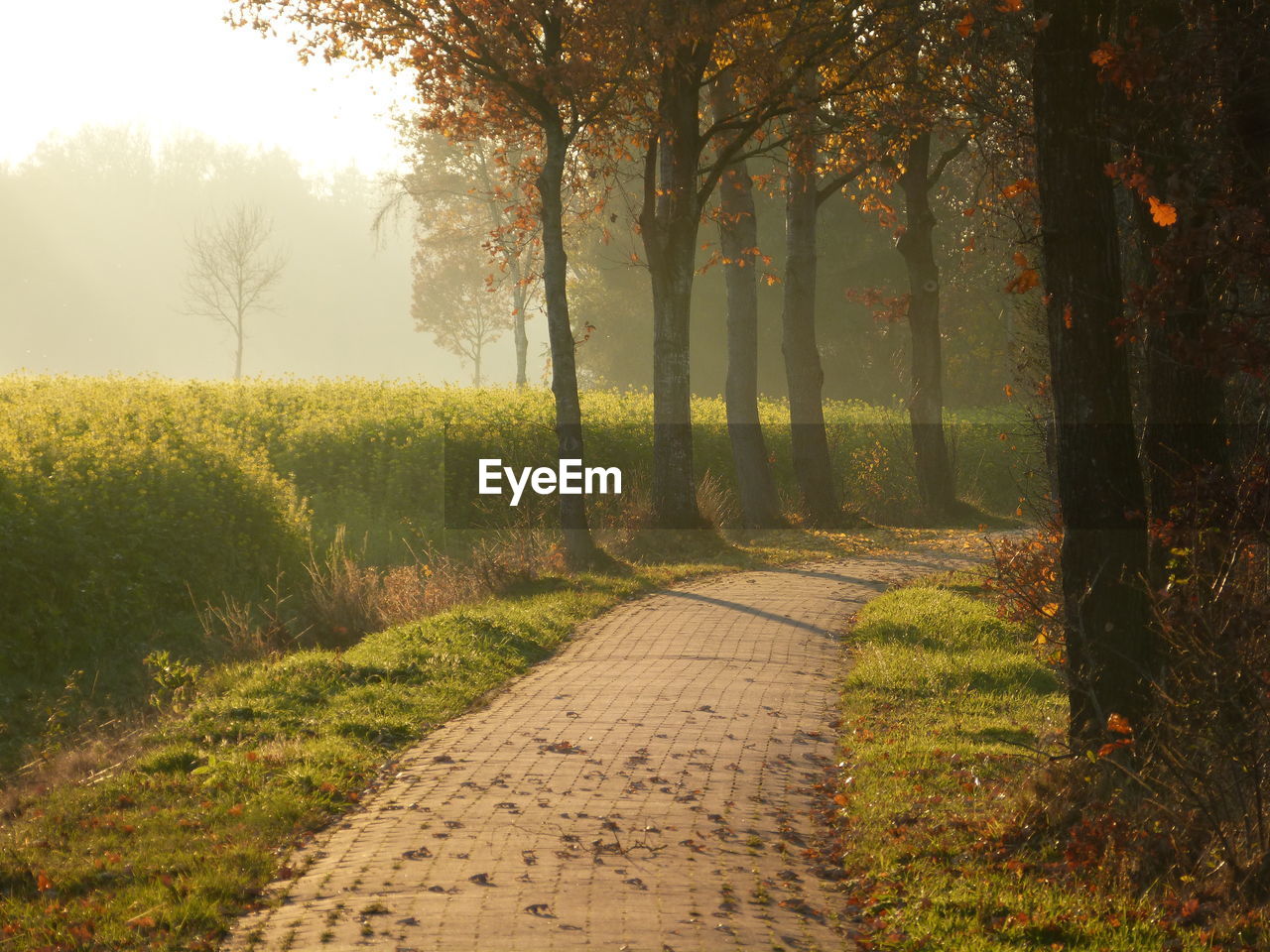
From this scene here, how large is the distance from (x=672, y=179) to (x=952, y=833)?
1341cm

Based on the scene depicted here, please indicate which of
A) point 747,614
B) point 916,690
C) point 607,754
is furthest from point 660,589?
point 607,754

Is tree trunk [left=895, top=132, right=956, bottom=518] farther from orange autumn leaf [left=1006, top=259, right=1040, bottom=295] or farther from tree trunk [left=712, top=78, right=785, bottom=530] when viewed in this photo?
orange autumn leaf [left=1006, top=259, right=1040, bottom=295]

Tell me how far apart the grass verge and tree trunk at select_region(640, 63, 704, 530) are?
5786mm

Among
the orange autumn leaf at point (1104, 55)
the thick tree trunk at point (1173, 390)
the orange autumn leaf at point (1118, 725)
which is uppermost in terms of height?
the orange autumn leaf at point (1104, 55)

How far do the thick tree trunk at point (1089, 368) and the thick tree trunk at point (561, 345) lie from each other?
9.69m

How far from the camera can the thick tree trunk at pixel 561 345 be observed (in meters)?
15.9

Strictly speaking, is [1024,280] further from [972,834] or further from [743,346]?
[743,346]

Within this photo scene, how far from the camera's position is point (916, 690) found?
9.84 metres

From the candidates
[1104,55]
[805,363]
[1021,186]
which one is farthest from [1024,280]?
[805,363]

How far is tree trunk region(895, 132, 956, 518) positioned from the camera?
A: 23.2 meters

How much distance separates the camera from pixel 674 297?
18.3 meters

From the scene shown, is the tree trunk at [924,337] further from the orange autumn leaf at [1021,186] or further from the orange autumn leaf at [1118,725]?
the orange autumn leaf at [1118,725]

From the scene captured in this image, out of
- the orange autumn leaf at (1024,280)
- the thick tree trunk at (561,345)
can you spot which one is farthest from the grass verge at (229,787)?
the orange autumn leaf at (1024,280)

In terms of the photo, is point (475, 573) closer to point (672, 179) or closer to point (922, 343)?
point (672, 179)
